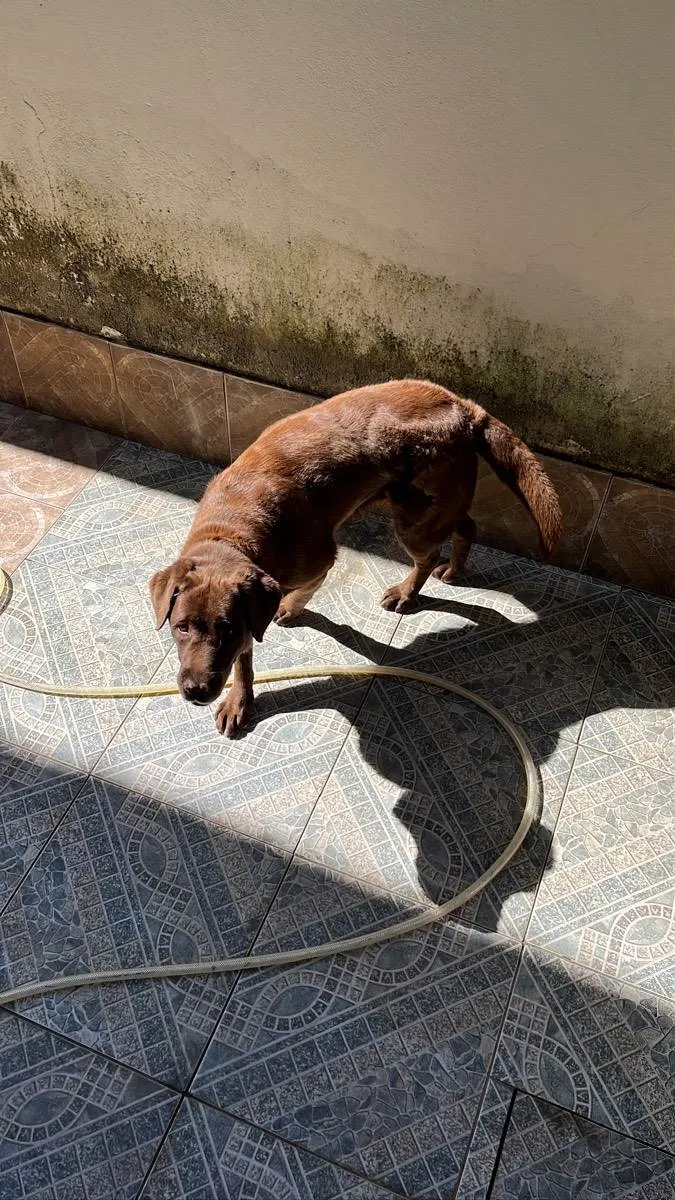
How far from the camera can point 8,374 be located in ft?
14.0

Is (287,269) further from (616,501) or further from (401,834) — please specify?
(401,834)

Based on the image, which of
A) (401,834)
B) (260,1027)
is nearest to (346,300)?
(401,834)

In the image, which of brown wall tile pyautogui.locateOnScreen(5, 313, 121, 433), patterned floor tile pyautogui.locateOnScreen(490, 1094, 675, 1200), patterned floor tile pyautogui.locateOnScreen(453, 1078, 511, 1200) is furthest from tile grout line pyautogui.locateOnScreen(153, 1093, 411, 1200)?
brown wall tile pyautogui.locateOnScreen(5, 313, 121, 433)

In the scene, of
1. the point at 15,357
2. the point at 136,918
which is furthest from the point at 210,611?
the point at 15,357

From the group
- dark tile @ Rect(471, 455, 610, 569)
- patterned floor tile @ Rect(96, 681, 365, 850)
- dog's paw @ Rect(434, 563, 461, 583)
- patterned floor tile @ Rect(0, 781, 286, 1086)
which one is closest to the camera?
patterned floor tile @ Rect(0, 781, 286, 1086)

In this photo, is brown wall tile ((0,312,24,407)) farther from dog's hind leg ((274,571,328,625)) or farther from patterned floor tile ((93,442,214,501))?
dog's hind leg ((274,571,328,625))

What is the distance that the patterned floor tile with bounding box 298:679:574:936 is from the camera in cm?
293

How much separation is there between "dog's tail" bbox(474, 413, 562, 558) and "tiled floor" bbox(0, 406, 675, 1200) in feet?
1.76

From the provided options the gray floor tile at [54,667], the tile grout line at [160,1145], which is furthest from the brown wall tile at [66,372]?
the tile grout line at [160,1145]

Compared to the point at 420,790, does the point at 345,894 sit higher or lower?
lower

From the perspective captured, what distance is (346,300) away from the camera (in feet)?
11.4

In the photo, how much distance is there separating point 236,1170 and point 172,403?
110 inches

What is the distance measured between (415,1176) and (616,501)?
2277 mm

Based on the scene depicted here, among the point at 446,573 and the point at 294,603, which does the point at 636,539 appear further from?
the point at 294,603
